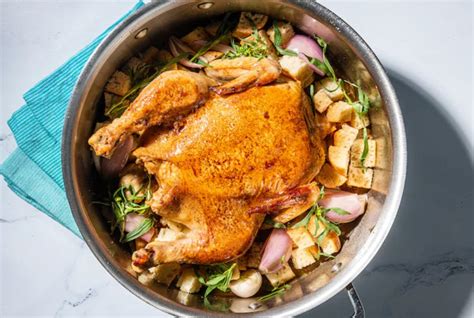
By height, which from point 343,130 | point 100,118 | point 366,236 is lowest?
point 366,236

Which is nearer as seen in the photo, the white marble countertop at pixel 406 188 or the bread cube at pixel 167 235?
the bread cube at pixel 167 235

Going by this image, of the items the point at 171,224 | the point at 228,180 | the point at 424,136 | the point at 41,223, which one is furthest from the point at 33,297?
the point at 424,136

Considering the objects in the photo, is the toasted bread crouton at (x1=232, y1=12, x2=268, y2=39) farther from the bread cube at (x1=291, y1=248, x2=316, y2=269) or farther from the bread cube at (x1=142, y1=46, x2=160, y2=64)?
the bread cube at (x1=291, y1=248, x2=316, y2=269)

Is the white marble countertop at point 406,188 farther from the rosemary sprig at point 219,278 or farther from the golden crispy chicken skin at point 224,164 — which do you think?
the golden crispy chicken skin at point 224,164

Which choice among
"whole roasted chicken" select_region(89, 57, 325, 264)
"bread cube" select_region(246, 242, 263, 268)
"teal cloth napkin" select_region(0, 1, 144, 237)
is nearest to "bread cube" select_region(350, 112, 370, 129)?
"whole roasted chicken" select_region(89, 57, 325, 264)

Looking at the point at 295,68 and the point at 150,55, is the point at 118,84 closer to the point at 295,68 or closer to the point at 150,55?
the point at 150,55

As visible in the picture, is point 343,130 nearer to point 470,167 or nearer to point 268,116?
point 268,116

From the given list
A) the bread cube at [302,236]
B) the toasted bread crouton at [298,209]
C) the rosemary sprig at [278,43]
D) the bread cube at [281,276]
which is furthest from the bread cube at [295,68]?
the bread cube at [281,276]
